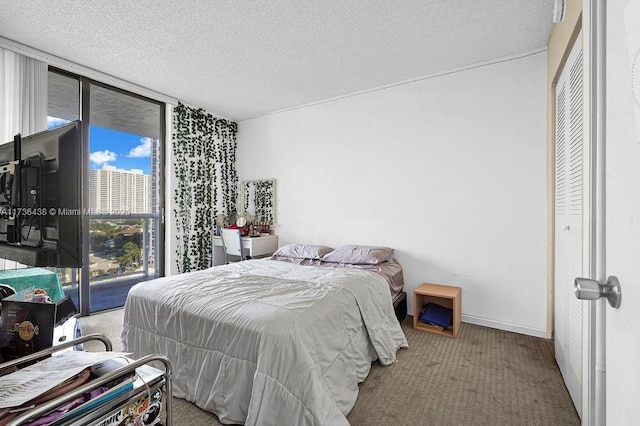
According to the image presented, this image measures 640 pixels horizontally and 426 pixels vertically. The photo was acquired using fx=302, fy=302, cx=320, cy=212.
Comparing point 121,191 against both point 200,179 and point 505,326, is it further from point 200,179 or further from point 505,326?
point 505,326

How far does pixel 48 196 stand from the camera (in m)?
0.93

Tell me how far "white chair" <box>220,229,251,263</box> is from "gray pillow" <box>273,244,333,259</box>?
615 millimetres

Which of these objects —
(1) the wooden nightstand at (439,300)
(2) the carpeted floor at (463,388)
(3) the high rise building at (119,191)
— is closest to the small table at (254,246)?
(3) the high rise building at (119,191)

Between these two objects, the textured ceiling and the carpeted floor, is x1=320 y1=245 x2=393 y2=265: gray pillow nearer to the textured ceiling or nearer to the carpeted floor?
the carpeted floor

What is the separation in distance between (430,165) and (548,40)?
56.3 inches

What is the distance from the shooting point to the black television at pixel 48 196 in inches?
35.9

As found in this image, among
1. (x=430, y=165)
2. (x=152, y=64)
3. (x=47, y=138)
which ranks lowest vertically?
(x=47, y=138)

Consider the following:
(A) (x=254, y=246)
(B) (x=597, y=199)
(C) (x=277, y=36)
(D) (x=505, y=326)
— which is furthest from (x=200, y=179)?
(B) (x=597, y=199)

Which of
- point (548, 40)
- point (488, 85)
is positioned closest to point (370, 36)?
point (488, 85)

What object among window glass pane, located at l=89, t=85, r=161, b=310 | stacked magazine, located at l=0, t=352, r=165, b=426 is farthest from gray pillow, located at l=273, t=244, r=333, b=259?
stacked magazine, located at l=0, t=352, r=165, b=426

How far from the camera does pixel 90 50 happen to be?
2.81 m

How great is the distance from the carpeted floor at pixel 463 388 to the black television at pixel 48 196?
127 centimetres

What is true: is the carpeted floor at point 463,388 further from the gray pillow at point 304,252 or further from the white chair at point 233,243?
the white chair at point 233,243

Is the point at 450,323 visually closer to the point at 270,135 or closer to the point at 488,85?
the point at 488,85
